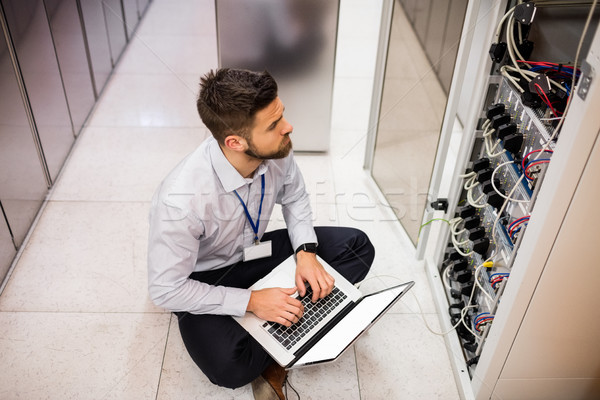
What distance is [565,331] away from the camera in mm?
1558

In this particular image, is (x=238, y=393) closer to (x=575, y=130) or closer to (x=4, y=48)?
(x=575, y=130)

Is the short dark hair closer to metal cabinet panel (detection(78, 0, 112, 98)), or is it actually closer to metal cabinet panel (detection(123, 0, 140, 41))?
metal cabinet panel (detection(78, 0, 112, 98))

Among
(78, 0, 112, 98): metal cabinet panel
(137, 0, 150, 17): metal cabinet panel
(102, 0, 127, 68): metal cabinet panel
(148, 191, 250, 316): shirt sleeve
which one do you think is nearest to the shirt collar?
(148, 191, 250, 316): shirt sleeve

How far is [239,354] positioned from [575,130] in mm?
1168

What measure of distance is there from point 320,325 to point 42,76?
1.88 metres

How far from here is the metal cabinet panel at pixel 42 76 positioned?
2.36 m

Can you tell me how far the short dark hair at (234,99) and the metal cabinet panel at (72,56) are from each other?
5.11 feet

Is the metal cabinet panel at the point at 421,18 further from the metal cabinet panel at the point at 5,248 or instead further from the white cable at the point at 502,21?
the metal cabinet panel at the point at 5,248

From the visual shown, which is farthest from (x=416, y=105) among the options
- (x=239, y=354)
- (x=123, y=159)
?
(x=123, y=159)

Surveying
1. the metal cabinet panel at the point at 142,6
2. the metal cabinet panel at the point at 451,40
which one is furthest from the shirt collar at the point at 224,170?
the metal cabinet panel at the point at 142,6

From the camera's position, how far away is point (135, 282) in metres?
2.25

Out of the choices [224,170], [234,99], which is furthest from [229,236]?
[234,99]

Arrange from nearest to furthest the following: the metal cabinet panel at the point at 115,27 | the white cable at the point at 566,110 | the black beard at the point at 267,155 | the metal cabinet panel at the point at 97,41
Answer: the white cable at the point at 566,110, the black beard at the point at 267,155, the metal cabinet panel at the point at 97,41, the metal cabinet panel at the point at 115,27

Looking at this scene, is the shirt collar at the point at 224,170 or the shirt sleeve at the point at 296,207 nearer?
the shirt collar at the point at 224,170
